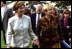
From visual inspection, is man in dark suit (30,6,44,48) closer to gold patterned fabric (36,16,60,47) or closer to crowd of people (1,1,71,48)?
crowd of people (1,1,71,48)

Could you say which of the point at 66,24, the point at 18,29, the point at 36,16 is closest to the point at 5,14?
the point at 36,16

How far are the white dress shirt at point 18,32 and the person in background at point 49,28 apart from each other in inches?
9.9

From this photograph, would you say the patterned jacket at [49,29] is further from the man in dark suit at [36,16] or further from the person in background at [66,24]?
the person in background at [66,24]

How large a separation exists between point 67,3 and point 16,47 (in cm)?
137

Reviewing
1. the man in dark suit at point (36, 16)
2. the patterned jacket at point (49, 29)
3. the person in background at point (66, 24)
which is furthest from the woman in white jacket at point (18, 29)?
the person in background at point (66, 24)

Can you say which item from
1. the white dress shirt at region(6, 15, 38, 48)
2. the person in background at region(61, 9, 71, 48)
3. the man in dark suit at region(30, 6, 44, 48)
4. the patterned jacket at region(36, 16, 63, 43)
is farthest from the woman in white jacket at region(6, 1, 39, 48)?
the person in background at region(61, 9, 71, 48)

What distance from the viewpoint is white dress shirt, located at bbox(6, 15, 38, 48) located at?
2.82m

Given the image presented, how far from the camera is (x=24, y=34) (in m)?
2.85

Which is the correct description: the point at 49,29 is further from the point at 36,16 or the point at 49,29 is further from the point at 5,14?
the point at 5,14

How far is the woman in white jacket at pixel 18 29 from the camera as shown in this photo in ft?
9.24

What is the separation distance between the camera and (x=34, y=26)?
10.6 feet

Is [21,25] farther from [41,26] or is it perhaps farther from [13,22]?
[41,26]

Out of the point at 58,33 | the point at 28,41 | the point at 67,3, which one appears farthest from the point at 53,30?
the point at 67,3

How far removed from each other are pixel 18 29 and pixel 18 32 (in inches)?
1.4
